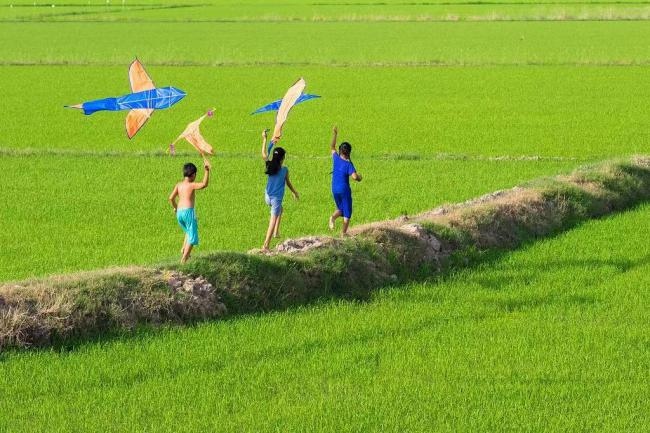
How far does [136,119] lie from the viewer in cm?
895

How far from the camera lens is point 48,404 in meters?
7.32

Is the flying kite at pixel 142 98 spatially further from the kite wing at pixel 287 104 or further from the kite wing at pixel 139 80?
the kite wing at pixel 287 104

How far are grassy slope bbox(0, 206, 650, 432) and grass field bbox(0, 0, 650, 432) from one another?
0.02 meters

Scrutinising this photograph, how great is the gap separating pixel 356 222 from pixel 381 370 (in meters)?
5.32

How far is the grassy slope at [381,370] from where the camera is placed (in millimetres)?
7145

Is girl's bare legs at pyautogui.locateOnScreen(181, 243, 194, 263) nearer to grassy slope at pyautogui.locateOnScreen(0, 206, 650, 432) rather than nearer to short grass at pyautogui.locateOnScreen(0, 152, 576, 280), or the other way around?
grassy slope at pyautogui.locateOnScreen(0, 206, 650, 432)

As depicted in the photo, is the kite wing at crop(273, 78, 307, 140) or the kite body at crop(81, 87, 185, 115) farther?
the kite wing at crop(273, 78, 307, 140)

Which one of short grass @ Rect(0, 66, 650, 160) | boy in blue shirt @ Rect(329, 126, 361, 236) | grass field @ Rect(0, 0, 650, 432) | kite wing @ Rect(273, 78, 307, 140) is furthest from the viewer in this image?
short grass @ Rect(0, 66, 650, 160)

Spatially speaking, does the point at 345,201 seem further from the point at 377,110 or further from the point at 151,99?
the point at 377,110

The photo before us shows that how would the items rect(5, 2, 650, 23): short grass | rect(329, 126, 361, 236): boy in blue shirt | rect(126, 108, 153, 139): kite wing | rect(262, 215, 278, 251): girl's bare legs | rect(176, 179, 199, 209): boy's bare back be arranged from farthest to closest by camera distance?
rect(5, 2, 650, 23): short grass, rect(329, 126, 361, 236): boy in blue shirt, rect(262, 215, 278, 251): girl's bare legs, rect(176, 179, 199, 209): boy's bare back, rect(126, 108, 153, 139): kite wing

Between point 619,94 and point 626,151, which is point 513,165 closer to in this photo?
point 626,151

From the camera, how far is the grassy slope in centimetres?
714

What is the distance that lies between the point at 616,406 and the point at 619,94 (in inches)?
798

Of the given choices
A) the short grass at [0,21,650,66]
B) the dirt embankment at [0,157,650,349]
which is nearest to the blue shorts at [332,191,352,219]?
the dirt embankment at [0,157,650,349]
